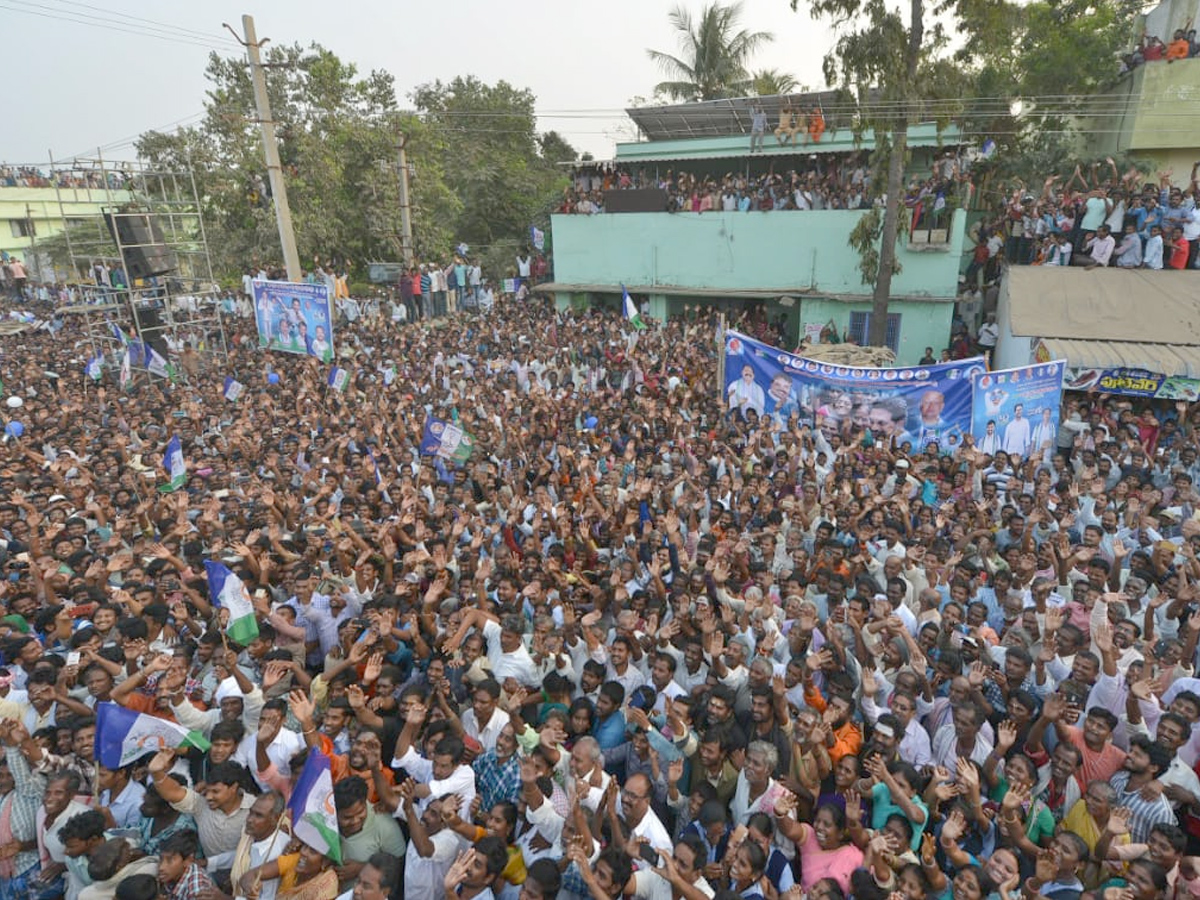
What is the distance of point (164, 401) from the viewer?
11.7 meters

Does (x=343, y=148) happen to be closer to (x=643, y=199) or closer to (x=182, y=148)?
(x=182, y=148)

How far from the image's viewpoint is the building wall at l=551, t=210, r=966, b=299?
1631cm

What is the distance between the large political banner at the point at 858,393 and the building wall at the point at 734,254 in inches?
291

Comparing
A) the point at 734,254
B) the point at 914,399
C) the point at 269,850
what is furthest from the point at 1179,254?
the point at 269,850

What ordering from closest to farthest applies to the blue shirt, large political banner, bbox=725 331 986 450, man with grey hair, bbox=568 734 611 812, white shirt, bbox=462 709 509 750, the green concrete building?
man with grey hair, bbox=568 734 611 812 < white shirt, bbox=462 709 509 750 < the blue shirt < large political banner, bbox=725 331 986 450 < the green concrete building

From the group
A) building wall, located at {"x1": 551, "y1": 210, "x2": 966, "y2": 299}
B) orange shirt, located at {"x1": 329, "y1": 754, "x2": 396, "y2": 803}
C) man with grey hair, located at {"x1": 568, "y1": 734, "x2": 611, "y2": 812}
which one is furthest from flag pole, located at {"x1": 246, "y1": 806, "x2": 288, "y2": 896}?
building wall, located at {"x1": 551, "y1": 210, "x2": 966, "y2": 299}

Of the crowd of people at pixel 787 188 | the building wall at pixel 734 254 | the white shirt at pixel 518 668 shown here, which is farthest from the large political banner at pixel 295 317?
the white shirt at pixel 518 668

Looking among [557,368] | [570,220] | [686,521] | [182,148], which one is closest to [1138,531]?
[686,521]

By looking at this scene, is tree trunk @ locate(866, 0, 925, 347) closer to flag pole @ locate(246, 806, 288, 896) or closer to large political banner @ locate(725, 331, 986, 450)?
large political banner @ locate(725, 331, 986, 450)

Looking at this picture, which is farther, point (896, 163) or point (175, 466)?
point (896, 163)

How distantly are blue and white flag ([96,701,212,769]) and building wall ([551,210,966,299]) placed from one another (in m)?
16.5

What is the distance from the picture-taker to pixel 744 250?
18.6m

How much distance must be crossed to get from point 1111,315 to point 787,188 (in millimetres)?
8986

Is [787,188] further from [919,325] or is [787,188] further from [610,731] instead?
[610,731]
